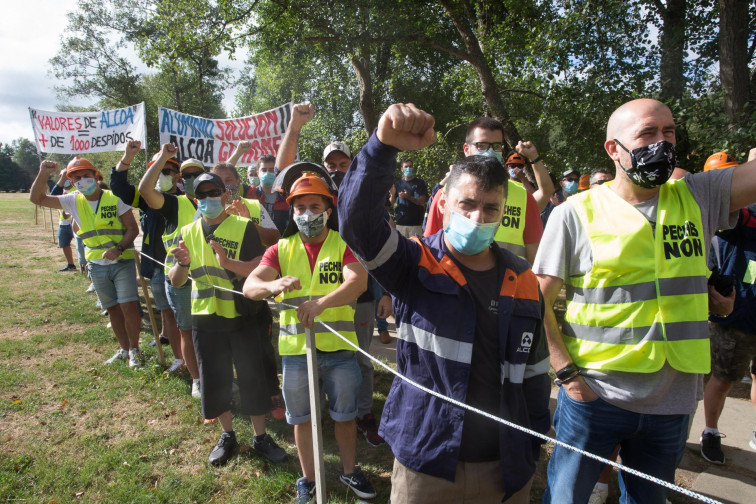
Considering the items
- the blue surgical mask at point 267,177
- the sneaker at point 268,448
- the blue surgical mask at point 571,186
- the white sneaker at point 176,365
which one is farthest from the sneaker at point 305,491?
the blue surgical mask at point 571,186

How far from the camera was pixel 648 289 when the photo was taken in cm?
195

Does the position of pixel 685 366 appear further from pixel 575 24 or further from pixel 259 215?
pixel 575 24

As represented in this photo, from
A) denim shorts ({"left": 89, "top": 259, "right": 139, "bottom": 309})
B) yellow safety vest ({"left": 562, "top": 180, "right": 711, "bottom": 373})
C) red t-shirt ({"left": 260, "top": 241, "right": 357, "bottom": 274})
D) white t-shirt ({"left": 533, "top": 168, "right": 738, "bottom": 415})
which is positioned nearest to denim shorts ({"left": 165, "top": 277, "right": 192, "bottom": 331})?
denim shorts ({"left": 89, "top": 259, "right": 139, "bottom": 309})

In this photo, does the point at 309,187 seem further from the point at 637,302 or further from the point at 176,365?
the point at 176,365

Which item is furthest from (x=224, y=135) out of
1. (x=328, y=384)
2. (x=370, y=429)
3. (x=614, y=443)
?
(x=614, y=443)

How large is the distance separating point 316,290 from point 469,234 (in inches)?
57.5

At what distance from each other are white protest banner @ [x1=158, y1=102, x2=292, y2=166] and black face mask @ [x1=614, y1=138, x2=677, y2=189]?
20.7ft

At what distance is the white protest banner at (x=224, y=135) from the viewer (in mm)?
7410

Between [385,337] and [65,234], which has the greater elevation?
[65,234]

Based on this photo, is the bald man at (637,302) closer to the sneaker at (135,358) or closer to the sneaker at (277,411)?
the sneaker at (277,411)

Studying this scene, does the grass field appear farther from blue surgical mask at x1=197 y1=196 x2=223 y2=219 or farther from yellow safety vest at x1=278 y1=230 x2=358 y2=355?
blue surgical mask at x1=197 y1=196 x2=223 y2=219

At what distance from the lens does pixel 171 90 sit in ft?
112

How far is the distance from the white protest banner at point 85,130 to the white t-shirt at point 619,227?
7.45 meters

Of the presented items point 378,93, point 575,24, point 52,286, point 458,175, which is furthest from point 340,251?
point 378,93
